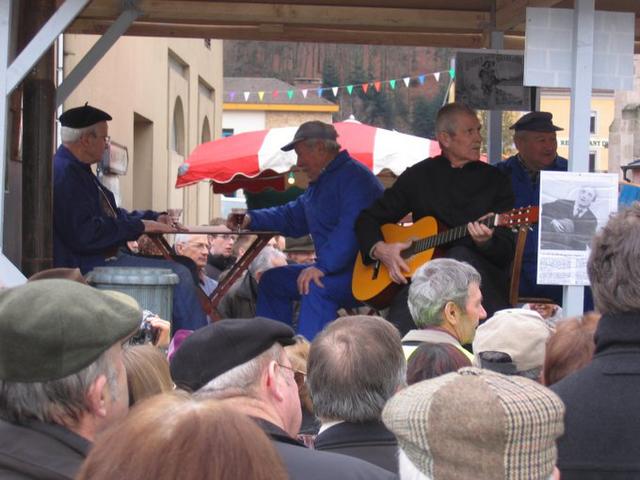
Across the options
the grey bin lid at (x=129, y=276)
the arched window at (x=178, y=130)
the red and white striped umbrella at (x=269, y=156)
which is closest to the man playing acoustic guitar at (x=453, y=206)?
the grey bin lid at (x=129, y=276)

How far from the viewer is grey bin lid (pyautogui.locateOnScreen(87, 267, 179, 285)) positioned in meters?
6.30

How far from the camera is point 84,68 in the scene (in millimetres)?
7488

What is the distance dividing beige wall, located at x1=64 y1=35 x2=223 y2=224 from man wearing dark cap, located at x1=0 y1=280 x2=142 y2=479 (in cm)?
983

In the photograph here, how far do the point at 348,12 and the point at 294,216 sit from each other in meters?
1.46

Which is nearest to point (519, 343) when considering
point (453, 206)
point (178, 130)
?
point (453, 206)

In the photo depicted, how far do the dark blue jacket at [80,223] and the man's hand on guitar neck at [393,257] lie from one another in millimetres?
1440

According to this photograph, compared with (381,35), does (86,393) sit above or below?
below

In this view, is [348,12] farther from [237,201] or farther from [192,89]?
[237,201]

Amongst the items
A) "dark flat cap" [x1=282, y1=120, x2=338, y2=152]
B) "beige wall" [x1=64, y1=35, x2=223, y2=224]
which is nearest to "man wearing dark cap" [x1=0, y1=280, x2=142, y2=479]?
"dark flat cap" [x1=282, y1=120, x2=338, y2=152]

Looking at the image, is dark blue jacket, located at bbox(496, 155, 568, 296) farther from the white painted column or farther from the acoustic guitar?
the white painted column

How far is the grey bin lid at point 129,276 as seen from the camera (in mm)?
6301

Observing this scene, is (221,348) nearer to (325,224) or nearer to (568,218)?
(568,218)

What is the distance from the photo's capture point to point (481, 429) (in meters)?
1.78

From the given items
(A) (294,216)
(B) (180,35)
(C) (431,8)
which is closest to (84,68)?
(B) (180,35)
